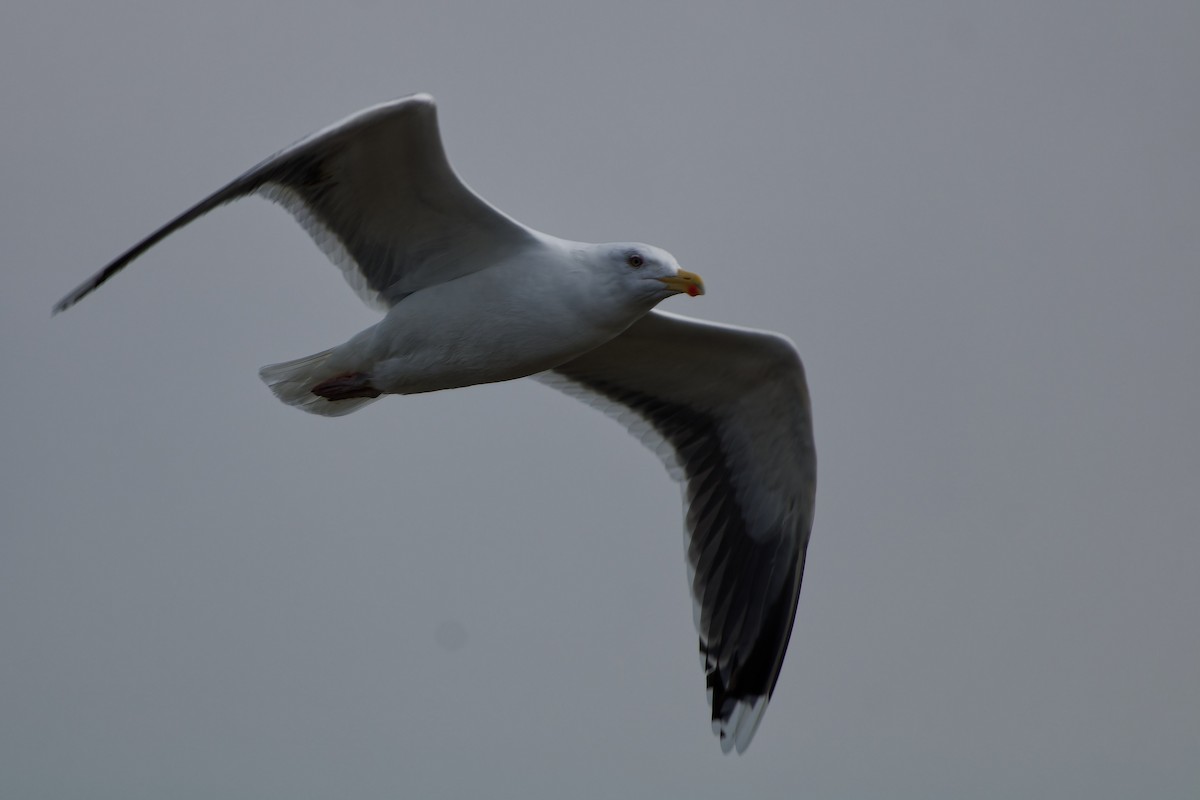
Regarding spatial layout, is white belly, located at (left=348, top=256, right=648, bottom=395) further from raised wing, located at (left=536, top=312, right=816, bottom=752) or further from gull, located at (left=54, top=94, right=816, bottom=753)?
raised wing, located at (left=536, top=312, right=816, bottom=752)

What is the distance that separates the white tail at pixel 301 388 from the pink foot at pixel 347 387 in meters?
0.04

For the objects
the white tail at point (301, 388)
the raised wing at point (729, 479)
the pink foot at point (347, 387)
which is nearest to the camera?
the pink foot at point (347, 387)

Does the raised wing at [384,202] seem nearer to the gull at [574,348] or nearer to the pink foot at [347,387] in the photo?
the gull at [574,348]

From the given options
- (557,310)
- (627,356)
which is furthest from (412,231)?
(627,356)

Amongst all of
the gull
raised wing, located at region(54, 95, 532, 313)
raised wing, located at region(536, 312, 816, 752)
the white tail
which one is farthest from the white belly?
raised wing, located at region(536, 312, 816, 752)

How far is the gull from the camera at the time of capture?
518 cm

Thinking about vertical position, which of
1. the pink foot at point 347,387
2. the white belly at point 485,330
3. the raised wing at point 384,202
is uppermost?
the raised wing at point 384,202

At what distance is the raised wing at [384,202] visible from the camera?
5.11 m

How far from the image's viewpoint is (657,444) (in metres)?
6.68

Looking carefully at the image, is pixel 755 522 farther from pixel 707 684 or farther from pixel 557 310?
pixel 557 310

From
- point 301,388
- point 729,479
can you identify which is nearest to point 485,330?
Result: point 301,388

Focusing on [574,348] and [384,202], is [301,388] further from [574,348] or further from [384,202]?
[574,348]

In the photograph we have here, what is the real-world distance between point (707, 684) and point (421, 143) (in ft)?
9.27

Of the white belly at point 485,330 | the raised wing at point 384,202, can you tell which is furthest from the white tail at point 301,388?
the raised wing at point 384,202
